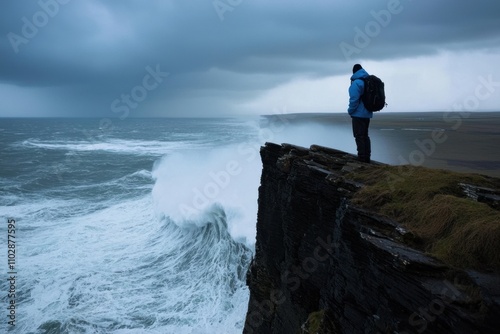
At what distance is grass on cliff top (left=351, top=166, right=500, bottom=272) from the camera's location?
14.9ft

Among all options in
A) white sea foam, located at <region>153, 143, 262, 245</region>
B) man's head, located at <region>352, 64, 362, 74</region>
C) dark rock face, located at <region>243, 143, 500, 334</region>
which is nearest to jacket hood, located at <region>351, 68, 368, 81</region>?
man's head, located at <region>352, 64, 362, 74</region>

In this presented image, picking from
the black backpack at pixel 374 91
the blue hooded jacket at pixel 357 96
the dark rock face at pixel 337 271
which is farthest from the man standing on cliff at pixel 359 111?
the dark rock face at pixel 337 271

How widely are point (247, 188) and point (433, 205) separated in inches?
658

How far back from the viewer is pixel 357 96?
28.3ft

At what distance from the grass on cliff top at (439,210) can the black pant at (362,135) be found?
1.16 meters

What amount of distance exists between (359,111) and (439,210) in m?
3.98

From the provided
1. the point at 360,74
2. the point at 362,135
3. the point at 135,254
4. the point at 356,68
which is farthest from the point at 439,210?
the point at 135,254

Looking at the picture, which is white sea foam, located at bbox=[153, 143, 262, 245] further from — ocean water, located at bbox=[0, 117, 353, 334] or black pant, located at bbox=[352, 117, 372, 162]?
black pant, located at bbox=[352, 117, 372, 162]

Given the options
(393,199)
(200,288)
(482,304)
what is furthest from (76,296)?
(482,304)

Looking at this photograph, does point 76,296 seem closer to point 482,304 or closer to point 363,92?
point 363,92

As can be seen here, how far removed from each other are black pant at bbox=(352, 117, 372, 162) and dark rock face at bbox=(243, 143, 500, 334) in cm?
35

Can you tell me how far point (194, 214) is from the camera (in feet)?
69.1

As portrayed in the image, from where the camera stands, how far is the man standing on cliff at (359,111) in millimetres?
8617

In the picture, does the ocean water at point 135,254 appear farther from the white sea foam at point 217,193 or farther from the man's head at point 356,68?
the man's head at point 356,68
